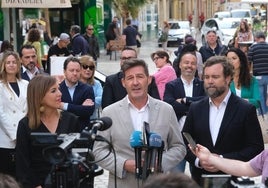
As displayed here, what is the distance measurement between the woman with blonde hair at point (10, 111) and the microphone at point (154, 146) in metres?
2.78

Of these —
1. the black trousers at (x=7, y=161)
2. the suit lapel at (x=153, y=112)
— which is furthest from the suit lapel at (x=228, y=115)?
the black trousers at (x=7, y=161)

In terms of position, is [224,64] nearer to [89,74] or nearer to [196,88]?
[196,88]

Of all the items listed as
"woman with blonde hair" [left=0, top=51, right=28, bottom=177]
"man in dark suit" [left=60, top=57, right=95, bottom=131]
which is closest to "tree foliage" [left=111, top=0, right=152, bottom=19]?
"man in dark suit" [left=60, top=57, right=95, bottom=131]

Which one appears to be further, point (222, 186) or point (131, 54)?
point (131, 54)

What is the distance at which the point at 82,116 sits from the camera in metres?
8.12

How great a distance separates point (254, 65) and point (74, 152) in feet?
33.8

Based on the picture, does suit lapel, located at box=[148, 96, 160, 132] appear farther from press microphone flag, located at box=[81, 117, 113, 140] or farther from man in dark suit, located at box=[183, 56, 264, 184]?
press microphone flag, located at box=[81, 117, 113, 140]

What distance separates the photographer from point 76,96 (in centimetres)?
823

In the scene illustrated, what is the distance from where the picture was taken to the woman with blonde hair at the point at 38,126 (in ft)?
19.1

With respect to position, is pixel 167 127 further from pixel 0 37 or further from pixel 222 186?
pixel 0 37

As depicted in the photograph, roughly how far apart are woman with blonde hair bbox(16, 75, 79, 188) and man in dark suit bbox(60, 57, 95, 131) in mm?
1975

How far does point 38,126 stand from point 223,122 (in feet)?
4.81

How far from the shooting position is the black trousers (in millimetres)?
7301

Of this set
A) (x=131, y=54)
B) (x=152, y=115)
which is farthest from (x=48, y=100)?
(x=131, y=54)
